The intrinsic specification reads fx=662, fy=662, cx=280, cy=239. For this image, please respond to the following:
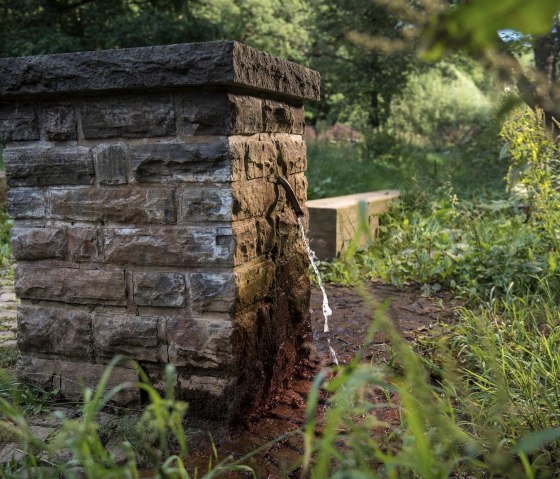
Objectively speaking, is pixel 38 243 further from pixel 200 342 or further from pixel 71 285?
pixel 200 342

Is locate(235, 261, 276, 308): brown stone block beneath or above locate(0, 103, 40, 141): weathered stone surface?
beneath

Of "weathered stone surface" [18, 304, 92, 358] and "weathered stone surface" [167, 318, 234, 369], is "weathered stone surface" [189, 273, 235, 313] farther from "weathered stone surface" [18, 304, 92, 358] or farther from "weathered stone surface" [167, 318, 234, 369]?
"weathered stone surface" [18, 304, 92, 358]

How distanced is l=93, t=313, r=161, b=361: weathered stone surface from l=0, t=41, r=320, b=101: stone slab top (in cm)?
84

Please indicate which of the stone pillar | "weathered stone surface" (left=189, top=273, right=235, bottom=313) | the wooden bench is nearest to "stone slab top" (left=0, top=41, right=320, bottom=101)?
the stone pillar

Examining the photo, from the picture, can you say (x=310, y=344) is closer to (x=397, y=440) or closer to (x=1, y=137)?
(x=397, y=440)

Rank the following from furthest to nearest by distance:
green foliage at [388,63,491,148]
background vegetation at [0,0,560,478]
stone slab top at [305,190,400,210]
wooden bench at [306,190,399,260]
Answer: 1. green foliage at [388,63,491,148]
2. stone slab top at [305,190,400,210]
3. wooden bench at [306,190,399,260]
4. background vegetation at [0,0,560,478]

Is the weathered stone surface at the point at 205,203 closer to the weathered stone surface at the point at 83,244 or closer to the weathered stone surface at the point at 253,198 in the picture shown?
the weathered stone surface at the point at 253,198

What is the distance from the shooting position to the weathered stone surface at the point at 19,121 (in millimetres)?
2537

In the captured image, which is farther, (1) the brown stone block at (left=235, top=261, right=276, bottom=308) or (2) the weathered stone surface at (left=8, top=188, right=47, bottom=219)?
(2) the weathered stone surface at (left=8, top=188, right=47, bottom=219)

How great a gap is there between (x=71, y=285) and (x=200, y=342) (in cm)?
57

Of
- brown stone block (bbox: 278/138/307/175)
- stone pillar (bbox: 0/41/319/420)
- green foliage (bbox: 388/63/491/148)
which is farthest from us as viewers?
green foliage (bbox: 388/63/491/148)

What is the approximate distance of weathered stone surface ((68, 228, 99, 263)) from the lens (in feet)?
8.20

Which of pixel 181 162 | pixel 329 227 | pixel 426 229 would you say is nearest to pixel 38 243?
pixel 181 162

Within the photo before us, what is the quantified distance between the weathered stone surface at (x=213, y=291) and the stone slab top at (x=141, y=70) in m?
0.67
